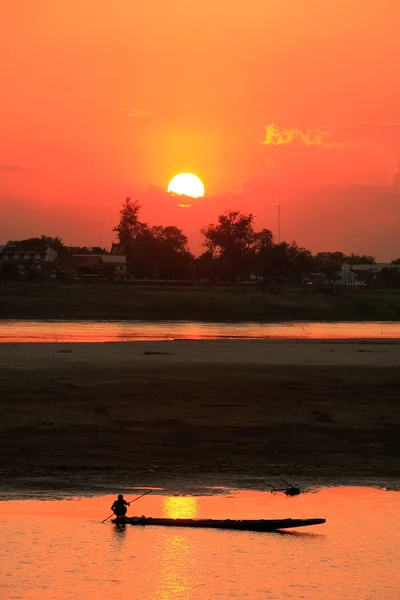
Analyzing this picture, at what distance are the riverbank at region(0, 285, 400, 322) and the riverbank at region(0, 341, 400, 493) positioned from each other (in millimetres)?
80474

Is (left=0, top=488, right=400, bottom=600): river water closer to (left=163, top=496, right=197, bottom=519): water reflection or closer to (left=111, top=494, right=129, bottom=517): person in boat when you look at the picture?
(left=163, top=496, right=197, bottom=519): water reflection

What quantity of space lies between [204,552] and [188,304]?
13150cm

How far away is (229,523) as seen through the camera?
68.1ft

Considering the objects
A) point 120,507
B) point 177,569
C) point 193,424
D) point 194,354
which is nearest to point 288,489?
point 120,507

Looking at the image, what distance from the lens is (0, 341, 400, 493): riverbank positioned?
24875 mm

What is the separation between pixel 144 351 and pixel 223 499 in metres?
35.3

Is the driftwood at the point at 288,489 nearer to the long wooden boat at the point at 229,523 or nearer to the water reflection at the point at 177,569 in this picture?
the long wooden boat at the point at 229,523

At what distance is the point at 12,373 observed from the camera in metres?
42.1

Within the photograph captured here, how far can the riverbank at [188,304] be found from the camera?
137 meters

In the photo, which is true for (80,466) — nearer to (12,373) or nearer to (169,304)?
(12,373)

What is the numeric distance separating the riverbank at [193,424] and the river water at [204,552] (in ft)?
4.65

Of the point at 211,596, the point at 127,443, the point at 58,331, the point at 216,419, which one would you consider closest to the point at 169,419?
the point at 216,419

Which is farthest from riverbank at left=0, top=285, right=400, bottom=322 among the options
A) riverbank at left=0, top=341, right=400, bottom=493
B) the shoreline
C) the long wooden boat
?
the long wooden boat

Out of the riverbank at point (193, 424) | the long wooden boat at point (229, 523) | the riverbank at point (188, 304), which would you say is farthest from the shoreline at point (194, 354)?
the riverbank at point (188, 304)
